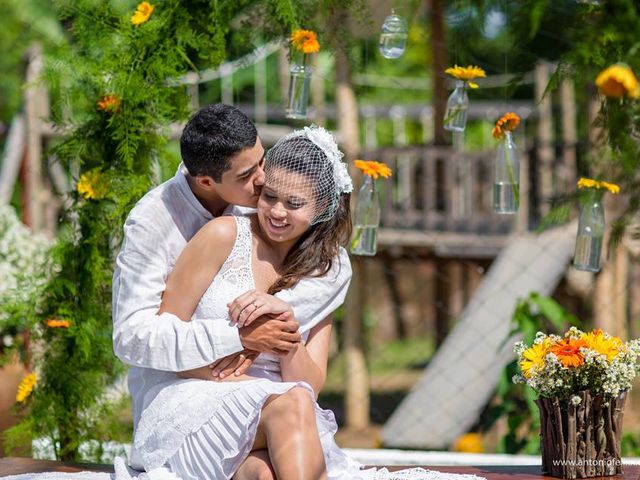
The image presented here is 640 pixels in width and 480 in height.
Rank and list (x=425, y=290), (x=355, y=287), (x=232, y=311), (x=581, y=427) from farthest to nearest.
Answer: (x=425, y=290) → (x=355, y=287) → (x=581, y=427) → (x=232, y=311)

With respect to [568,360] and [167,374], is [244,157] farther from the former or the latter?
[568,360]

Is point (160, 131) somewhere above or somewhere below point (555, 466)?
above

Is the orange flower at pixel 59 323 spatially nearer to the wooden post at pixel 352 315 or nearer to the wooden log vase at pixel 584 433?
the wooden log vase at pixel 584 433

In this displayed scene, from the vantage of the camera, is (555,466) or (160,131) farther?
(160,131)

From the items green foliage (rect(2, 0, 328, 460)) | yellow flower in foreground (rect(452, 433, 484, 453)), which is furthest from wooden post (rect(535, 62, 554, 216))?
green foliage (rect(2, 0, 328, 460))

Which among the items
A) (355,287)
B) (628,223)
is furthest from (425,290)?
(628,223)

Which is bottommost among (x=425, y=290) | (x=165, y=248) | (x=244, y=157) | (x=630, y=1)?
(x=425, y=290)

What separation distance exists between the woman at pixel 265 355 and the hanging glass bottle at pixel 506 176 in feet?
1.86

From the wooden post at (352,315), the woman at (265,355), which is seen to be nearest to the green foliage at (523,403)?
the woman at (265,355)

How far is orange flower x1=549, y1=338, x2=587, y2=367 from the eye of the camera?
2627 millimetres

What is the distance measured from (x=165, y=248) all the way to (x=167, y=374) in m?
0.32

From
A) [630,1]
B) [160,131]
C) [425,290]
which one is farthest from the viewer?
[425,290]

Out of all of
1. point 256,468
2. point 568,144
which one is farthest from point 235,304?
point 568,144

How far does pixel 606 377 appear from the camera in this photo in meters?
2.64
